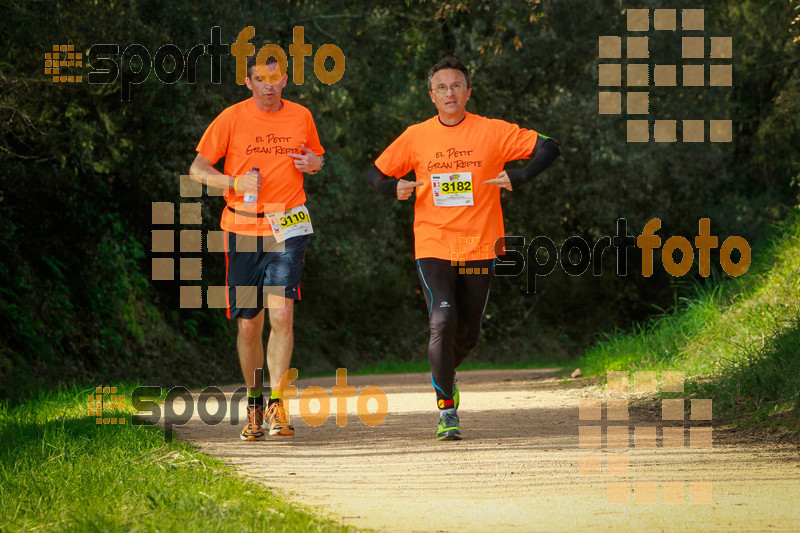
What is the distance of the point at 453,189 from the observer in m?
7.36

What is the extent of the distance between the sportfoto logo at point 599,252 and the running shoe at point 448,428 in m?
18.9

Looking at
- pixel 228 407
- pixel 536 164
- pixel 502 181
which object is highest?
pixel 536 164

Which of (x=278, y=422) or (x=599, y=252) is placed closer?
(x=278, y=422)

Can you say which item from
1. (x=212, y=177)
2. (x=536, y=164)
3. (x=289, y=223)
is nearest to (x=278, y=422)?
(x=289, y=223)

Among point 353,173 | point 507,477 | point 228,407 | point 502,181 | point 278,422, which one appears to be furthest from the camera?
point 353,173

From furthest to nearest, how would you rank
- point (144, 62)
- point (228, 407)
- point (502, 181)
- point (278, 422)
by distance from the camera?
point (144, 62) → point (228, 407) → point (278, 422) → point (502, 181)

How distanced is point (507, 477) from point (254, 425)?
7.91 ft

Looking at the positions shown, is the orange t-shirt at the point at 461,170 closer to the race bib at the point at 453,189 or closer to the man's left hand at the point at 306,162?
the race bib at the point at 453,189

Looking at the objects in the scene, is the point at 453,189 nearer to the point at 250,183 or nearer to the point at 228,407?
the point at 250,183

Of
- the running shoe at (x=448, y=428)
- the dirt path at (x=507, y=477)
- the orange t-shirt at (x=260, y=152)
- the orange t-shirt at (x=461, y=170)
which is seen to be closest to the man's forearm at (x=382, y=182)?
the orange t-shirt at (x=461, y=170)

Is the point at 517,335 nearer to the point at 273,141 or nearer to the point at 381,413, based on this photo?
the point at 381,413

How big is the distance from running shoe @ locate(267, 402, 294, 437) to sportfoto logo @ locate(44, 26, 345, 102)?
7.41 metres

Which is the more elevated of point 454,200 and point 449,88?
point 449,88

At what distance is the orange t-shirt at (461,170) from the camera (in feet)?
24.1
